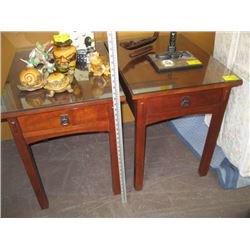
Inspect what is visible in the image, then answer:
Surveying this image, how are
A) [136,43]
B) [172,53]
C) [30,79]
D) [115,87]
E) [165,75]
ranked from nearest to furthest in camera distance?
[115,87]
[30,79]
[165,75]
[172,53]
[136,43]

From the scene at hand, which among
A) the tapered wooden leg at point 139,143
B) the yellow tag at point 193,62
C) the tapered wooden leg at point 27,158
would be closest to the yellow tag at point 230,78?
the yellow tag at point 193,62

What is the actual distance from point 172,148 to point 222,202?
0.48 m

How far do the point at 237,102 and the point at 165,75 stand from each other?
42 cm

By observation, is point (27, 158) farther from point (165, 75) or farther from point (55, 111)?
point (165, 75)

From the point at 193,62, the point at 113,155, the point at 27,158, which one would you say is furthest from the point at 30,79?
the point at 193,62

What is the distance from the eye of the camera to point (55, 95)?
0.97 m

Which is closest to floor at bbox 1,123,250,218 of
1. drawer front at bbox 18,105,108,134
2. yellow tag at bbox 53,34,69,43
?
drawer front at bbox 18,105,108,134

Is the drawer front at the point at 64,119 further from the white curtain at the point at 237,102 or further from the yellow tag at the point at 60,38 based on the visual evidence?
the white curtain at the point at 237,102

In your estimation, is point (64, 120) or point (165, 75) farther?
point (165, 75)

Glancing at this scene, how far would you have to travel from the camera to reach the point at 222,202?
1303 millimetres

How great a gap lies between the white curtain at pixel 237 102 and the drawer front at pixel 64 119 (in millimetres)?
670
